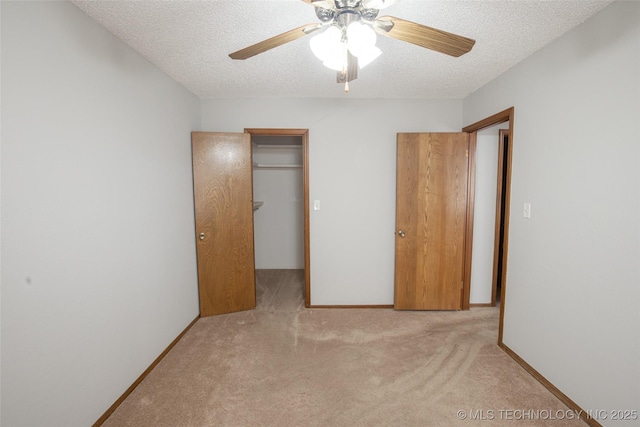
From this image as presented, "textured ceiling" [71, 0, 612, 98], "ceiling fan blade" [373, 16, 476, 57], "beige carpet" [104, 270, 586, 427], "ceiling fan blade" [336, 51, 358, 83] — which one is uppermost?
"textured ceiling" [71, 0, 612, 98]

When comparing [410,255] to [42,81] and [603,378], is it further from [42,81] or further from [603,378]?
[42,81]

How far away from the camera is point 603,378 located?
1513 mm

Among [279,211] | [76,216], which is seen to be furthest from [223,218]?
[279,211]

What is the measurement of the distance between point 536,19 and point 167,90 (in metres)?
2.67

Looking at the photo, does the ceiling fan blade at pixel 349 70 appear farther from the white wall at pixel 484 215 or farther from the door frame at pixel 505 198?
the white wall at pixel 484 215

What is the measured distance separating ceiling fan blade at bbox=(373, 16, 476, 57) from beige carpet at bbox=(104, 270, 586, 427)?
2.01 meters

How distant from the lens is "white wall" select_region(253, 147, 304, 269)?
4469 millimetres

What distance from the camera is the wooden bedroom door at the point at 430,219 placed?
2.84 meters

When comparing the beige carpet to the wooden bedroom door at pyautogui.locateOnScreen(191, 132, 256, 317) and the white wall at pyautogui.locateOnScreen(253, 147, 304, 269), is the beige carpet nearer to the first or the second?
the wooden bedroom door at pyautogui.locateOnScreen(191, 132, 256, 317)

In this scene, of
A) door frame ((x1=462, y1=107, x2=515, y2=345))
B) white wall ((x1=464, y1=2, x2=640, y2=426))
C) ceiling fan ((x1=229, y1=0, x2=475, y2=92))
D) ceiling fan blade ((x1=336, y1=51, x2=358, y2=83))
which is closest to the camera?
ceiling fan ((x1=229, y1=0, x2=475, y2=92))

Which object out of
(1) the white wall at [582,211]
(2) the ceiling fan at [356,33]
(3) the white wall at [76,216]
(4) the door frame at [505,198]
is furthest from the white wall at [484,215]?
(3) the white wall at [76,216]

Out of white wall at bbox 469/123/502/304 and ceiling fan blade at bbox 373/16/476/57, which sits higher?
ceiling fan blade at bbox 373/16/476/57

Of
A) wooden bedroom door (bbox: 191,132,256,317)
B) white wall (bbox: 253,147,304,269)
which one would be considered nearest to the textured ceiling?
wooden bedroom door (bbox: 191,132,256,317)

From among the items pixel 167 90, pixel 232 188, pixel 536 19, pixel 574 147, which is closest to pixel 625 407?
pixel 574 147
